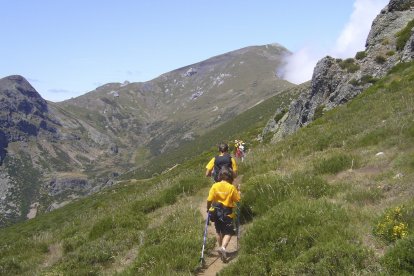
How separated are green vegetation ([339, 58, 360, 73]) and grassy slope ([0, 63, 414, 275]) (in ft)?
68.3

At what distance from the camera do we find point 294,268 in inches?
265

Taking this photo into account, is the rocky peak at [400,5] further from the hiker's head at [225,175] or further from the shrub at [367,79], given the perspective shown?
the hiker's head at [225,175]

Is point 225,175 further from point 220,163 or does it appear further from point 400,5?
point 400,5

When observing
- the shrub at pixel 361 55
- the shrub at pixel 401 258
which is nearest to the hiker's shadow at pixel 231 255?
the shrub at pixel 401 258

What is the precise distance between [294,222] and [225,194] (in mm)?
2063

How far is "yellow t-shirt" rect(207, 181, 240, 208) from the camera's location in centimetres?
Result: 976

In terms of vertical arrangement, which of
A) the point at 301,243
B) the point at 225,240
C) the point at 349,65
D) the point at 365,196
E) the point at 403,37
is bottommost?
the point at 225,240

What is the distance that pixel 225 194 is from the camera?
9.78m

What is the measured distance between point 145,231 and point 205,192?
3.66m

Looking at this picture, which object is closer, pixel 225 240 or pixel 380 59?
pixel 225 240

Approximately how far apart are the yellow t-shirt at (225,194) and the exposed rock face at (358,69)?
89.2 ft

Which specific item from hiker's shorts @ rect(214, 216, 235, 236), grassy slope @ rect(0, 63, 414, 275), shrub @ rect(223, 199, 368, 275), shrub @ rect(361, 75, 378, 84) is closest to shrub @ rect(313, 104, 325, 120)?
shrub @ rect(361, 75, 378, 84)

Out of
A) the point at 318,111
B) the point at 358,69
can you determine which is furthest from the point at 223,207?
the point at 358,69

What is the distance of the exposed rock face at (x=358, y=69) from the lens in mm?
34875
